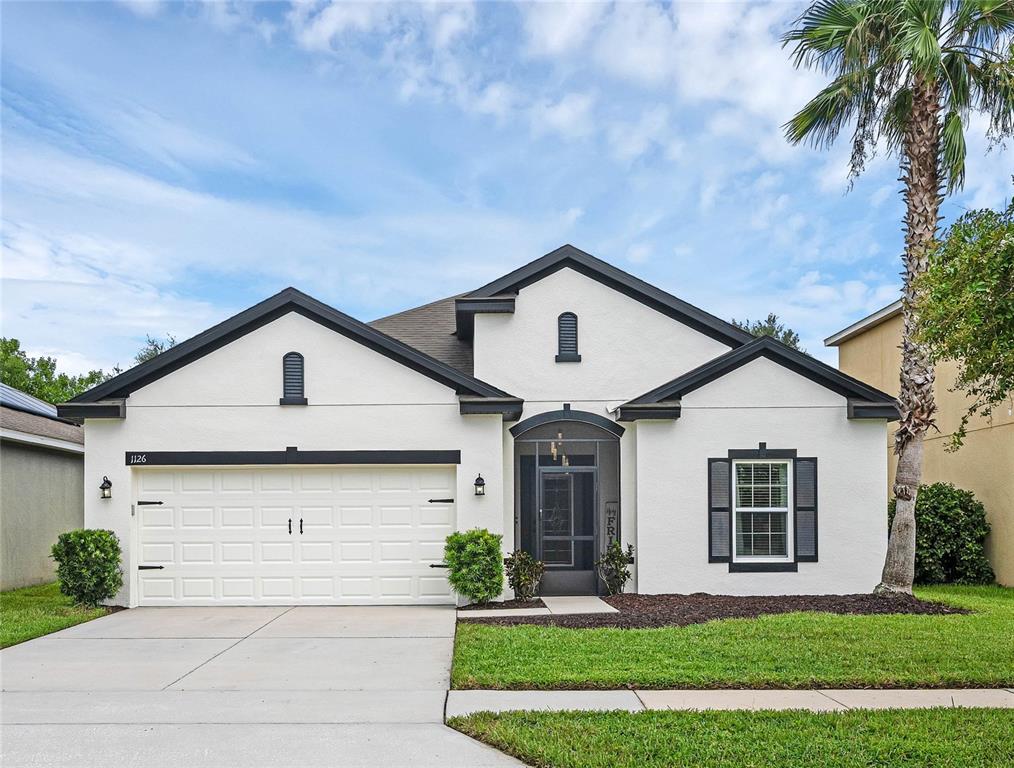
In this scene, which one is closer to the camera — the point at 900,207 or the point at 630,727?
the point at 630,727

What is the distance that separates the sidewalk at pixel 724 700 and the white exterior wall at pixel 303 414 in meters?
5.83

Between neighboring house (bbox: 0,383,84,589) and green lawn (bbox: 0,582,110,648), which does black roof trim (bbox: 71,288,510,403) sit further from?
neighboring house (bbox: 0,383,84,589)

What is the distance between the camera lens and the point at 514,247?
26234 mm

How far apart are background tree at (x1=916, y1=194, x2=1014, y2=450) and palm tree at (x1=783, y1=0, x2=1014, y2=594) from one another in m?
4.76

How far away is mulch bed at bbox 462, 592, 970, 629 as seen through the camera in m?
11.1

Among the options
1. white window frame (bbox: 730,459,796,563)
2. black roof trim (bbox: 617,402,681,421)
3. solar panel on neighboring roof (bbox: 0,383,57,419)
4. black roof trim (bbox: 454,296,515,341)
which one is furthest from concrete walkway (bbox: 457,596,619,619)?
solar panel on neighboring roof (bbox: 0,383,57,419)

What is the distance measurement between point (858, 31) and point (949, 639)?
868cm

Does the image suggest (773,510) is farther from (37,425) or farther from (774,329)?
(774,329)

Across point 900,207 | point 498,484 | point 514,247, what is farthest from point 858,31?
point 514,247

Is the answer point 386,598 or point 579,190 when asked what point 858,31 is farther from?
point 386,598

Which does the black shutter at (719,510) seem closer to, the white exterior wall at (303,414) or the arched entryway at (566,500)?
the arched entryway at (566,500)

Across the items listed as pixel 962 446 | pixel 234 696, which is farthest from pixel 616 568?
pixel 962 446

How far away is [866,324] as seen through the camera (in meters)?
20.1

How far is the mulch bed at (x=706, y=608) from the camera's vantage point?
36.4 feet
